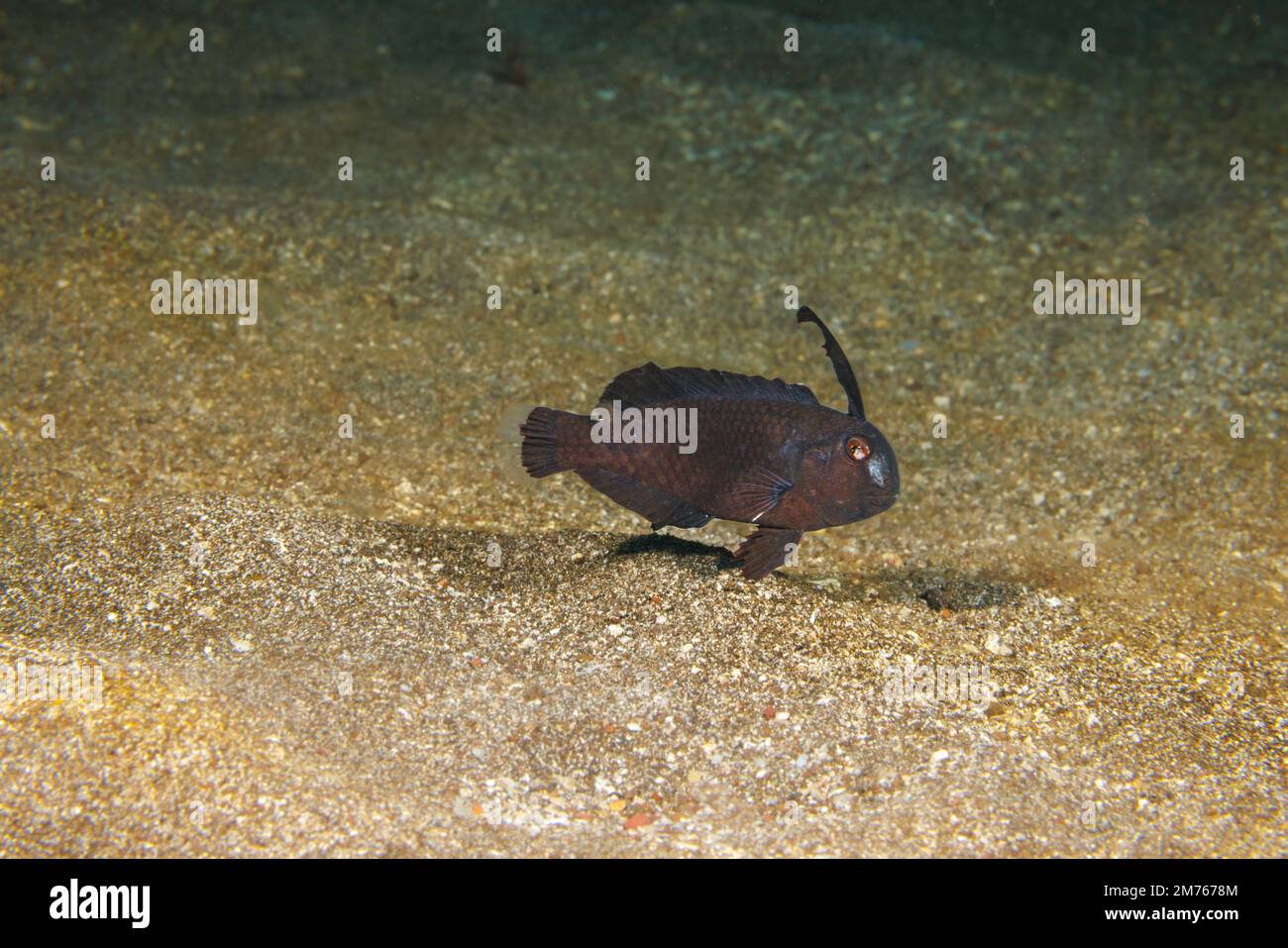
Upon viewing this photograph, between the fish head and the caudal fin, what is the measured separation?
2.78 ft

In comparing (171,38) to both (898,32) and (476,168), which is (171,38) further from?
(898,32)

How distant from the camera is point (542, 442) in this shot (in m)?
3.20

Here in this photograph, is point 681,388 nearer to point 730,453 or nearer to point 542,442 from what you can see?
point 730,453

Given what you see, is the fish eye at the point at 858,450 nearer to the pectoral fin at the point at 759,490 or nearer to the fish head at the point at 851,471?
the fish head at the point at 851,471

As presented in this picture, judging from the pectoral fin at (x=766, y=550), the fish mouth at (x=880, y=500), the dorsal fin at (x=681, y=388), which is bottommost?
the pectoral fin at (x=766, y=550)

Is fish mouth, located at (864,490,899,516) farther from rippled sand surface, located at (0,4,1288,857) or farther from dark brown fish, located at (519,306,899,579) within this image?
rippled sand surface, located at (0,4,1288,857)

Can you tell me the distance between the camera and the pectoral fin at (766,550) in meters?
3.14

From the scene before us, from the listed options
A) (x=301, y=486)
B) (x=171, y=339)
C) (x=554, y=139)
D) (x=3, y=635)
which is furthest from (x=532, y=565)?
(x=554, y=139)

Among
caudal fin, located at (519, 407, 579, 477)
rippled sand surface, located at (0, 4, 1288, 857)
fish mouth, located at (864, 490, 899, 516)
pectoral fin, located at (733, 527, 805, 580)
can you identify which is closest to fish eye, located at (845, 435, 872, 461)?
fish mouth, located at (864, 490, 899, 516)

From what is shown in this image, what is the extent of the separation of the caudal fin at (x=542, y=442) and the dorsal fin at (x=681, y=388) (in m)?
0.19

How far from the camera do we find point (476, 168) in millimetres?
6516

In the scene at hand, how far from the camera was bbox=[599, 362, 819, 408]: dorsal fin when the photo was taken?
318 centimetres

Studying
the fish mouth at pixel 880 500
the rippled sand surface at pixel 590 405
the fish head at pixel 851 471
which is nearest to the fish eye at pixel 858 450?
the fish head at pixel 851 471

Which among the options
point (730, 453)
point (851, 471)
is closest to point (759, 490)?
point (730, 453)
